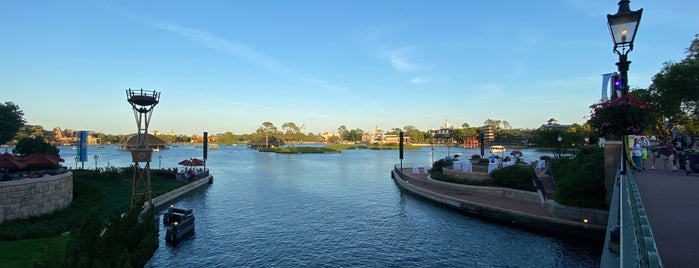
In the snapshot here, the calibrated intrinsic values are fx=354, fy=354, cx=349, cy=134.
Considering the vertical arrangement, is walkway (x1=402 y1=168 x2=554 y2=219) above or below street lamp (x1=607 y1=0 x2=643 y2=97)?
below

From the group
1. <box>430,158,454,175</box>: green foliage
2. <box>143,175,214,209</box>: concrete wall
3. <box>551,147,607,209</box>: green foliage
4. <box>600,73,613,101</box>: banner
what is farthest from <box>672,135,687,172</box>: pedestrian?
<box>143,175,214,209</box>: concrete wall

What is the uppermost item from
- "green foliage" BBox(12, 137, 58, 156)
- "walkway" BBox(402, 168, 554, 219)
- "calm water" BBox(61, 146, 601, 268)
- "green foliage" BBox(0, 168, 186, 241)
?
"green foliage" BBox(12, 137, 58, 156)

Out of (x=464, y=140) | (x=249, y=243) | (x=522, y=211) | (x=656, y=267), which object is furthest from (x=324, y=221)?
(x=464, y=140)

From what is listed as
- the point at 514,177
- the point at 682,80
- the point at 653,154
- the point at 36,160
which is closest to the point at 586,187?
the point at 653,154

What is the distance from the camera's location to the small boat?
671 inches

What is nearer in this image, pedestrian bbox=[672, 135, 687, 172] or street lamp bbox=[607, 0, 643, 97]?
street lamp bbox=[607, 0, 643, 97]

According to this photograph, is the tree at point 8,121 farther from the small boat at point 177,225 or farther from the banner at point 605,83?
the banner at point 605,83

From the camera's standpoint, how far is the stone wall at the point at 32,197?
50.0 feet

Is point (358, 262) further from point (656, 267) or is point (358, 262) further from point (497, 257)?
point (656, 267)

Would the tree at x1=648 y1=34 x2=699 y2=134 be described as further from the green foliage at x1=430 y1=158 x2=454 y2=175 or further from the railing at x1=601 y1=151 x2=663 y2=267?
the railing at x1=601 y1=151 x2=663 y2=267

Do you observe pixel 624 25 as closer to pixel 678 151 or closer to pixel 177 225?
pixel 678 151

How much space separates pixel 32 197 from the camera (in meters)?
16.2

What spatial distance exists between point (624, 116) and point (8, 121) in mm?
65769

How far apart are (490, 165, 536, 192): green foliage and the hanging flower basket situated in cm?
1573
